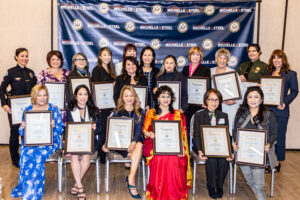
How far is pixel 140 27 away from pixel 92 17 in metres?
1.01

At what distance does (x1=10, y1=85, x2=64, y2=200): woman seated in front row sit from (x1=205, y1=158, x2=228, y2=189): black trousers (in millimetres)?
2177

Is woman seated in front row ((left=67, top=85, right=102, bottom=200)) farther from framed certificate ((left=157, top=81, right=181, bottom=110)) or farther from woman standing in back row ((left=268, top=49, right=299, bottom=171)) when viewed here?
woman standing in back row ((left=268, top=49, right=299, bottom=171))

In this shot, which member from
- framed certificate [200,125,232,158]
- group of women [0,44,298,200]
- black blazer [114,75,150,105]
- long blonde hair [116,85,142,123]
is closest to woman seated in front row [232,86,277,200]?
group of women [0,44,298,200]

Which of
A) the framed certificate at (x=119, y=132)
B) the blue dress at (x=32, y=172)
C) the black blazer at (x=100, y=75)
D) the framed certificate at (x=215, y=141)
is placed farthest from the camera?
the black blazer at (x=100, y=75)

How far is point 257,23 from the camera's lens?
22.0ft

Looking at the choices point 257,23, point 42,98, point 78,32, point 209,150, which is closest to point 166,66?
point 209,150

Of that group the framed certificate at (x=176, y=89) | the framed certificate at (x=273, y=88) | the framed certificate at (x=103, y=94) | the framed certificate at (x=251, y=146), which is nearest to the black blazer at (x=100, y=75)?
the framed certificate at (x=103, y=94)

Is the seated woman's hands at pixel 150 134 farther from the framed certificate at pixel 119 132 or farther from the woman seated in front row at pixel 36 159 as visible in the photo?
the woman seated in front row at pixel 36 159

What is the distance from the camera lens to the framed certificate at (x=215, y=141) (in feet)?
13.6

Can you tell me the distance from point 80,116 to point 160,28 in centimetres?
299

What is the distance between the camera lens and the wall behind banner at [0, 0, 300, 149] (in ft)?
21.4

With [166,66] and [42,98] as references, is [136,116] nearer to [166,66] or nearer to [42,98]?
[166,66]

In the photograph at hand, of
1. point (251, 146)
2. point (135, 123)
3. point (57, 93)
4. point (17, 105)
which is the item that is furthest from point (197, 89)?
point (17, 105)

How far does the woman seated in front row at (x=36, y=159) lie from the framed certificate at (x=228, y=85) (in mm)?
2527
